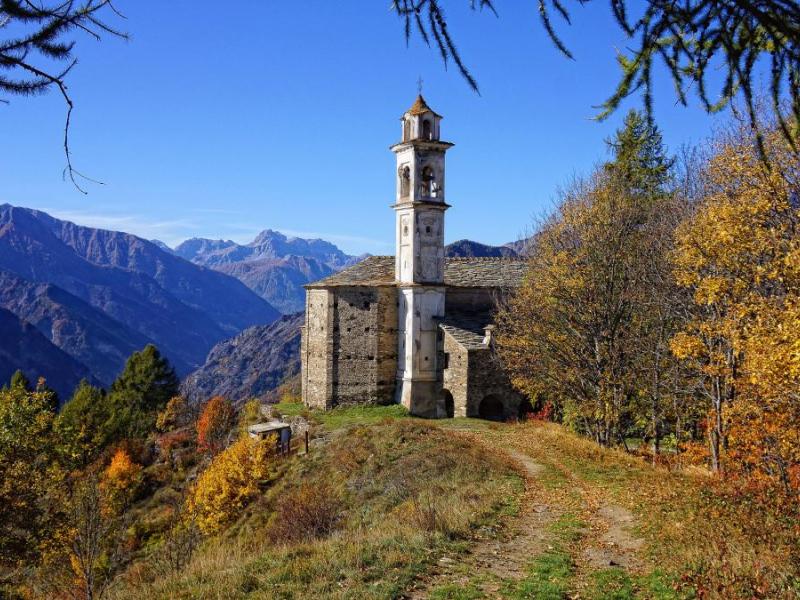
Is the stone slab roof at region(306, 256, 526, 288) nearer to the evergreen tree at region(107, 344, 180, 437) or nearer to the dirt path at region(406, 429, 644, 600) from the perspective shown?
the dirt path at region(406, 429, 644, 600)

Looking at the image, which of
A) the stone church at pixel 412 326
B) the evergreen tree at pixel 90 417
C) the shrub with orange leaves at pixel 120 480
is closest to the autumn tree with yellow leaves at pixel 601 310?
the stone church at pixel 412 326

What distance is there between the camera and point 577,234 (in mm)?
21359

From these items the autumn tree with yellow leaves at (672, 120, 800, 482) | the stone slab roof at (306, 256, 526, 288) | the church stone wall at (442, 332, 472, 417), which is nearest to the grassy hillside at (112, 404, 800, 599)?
the autumn tree with yellow leaves at (672, 120, 800, 482)

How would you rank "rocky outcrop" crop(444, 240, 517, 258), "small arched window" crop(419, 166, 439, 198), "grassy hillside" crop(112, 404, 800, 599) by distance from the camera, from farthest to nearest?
"rocky outcrop" crop(444, 240, 517, 258)
"small arched window" crop(419, 166, 439, 198)
"grassy hillside" crop(112, 404, 800, 599)

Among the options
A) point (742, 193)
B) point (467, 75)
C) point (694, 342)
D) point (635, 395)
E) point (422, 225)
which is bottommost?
point (635, 395)

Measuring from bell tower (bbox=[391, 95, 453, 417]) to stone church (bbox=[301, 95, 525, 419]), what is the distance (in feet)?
0.14

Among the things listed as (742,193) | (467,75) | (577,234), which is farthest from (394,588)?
(577,234)

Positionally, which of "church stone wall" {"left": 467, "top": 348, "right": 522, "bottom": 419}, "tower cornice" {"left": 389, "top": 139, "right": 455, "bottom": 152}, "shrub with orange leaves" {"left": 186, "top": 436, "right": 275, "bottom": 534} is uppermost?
"tower cornice" {"left": 389, "top": 139, "right": 455, "bottom": 152}

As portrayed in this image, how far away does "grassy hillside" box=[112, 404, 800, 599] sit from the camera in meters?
8.38

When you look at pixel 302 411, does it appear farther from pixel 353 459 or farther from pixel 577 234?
pixel 577 234

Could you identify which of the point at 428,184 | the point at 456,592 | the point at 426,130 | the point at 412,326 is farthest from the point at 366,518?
the point at 426,130

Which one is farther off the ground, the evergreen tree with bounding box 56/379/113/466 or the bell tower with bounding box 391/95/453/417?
the bell tower with bounding box 391/95/453/417

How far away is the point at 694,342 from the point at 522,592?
868 centimetres

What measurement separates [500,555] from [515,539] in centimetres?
98
